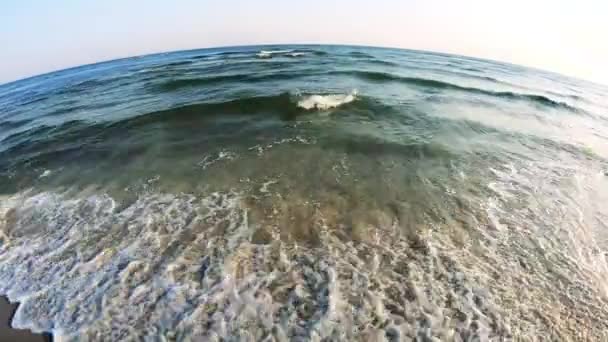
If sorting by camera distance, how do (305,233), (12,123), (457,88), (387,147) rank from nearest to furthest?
(305,233) → (387,147) → (12,123) → (457,88)

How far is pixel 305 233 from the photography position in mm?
5531

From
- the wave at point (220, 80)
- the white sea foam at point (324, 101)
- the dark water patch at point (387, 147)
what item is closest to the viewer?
the dark water patch at point (387, 147)

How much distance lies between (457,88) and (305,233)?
20.9m

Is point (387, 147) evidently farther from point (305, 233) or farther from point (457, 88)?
point (457, 88)

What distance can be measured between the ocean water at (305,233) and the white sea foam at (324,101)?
95.6 inches

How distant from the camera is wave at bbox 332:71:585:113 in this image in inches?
808

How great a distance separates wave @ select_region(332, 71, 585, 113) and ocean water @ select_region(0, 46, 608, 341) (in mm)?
10445

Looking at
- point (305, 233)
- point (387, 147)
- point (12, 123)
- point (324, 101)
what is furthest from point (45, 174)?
point (12, 123)

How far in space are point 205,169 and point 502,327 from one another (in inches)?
276

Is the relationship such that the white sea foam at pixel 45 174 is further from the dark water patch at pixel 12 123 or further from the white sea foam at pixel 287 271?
the dark water patch at pixel 12 123

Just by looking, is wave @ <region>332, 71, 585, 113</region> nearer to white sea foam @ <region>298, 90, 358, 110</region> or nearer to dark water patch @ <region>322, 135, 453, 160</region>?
white sea foam @ <region>298, 90, 358, 110</region>

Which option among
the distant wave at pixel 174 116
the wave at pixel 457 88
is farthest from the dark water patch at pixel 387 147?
the wave at pixel 457 88

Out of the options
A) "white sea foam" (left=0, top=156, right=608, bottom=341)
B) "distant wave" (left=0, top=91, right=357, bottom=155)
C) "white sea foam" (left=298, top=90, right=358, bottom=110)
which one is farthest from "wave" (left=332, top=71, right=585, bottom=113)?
"white sea foam" (left=0, top=156, right=608, bottom=341)

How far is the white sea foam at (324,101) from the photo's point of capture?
14.4 meters
